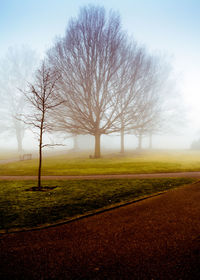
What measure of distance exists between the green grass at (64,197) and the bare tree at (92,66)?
12.8 m

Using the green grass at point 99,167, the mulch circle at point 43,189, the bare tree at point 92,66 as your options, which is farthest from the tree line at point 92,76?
the mulch circle at point 43,189

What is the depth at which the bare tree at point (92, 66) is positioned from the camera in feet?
68.2

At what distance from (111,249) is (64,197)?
4.00 m

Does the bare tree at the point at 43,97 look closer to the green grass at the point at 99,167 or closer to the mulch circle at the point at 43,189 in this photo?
the mulch circle at the point at 43,189

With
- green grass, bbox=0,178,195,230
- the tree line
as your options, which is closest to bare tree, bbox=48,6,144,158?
the tree line

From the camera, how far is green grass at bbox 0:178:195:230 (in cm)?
539

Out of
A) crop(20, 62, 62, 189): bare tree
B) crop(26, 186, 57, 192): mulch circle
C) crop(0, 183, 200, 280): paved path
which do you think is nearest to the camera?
crop(0, 183, 200, 280): paved path

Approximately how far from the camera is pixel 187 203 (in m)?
6.43

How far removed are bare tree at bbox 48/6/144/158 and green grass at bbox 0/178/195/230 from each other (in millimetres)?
12849

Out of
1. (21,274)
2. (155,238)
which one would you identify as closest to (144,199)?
(155,238)

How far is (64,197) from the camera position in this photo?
732 centimetres

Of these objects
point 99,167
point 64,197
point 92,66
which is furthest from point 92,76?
point 64,197

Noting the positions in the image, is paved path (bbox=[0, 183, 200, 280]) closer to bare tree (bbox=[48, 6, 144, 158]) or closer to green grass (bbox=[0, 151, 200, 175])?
green grass (bbox=[0, 151, 200, 175])

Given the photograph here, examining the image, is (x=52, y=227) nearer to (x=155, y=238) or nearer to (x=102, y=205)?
(x=102, y=205)
